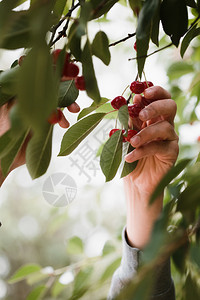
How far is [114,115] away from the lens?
689 mm

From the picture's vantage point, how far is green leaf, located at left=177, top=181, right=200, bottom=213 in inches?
9.9

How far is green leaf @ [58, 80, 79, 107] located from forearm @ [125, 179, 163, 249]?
0.45 metres

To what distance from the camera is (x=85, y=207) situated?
1.62m

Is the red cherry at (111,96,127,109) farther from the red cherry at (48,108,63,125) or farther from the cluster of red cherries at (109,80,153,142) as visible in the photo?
the red cherry at (48,108,63,125)

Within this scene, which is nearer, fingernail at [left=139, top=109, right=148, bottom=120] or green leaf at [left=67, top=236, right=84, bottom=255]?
fingernail at [left=139, top=109, right=148, bottom=120]

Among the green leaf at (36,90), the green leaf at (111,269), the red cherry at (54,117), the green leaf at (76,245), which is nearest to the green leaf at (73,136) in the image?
the red cherry at (54,117)

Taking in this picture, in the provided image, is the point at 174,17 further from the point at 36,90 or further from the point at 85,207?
the point at 85,207

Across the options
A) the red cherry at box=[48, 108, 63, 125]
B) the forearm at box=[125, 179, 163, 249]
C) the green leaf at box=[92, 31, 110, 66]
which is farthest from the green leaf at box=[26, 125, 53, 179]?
the forearm at box=[125, 179, 163, 249]

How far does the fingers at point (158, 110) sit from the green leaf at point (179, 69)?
1.63 ft

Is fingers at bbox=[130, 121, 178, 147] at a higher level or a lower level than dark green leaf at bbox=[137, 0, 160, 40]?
lower

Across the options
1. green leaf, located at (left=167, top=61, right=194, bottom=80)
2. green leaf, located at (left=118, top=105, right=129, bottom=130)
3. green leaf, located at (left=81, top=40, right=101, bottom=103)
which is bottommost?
green leaf, located at (left=167, top=61, right=194, bottom=80)

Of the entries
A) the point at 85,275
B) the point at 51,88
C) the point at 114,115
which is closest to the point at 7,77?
the point at 51,88

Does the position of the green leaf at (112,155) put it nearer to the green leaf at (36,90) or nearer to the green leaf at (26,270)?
the green leaf at (36,90)

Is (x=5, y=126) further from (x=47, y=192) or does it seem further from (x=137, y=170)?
(x=137, y=170)
